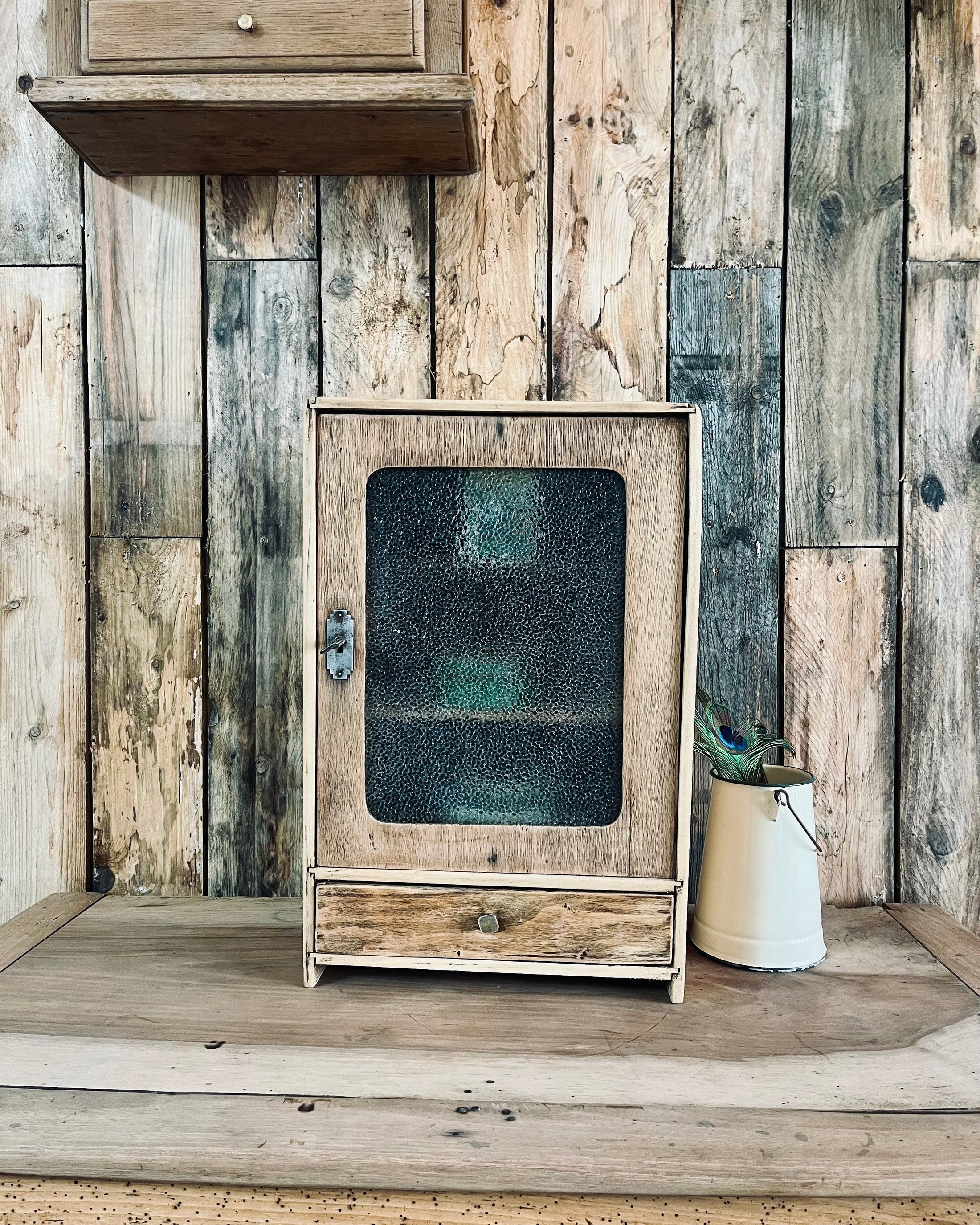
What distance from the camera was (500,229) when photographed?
3.63 ft

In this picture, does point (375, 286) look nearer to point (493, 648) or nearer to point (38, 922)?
point (493, 648)

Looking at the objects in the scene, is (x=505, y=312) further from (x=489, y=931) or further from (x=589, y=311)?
(x=489, y=931)

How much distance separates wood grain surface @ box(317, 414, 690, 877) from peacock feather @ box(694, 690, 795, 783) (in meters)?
0.12

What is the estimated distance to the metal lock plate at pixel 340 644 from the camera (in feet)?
2.84

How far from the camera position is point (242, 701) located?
44.8 inches

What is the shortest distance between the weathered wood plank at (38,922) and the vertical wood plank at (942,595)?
1.02 meters

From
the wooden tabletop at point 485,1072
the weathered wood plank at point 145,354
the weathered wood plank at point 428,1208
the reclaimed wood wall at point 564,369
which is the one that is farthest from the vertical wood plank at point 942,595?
the weathered wood plank at point 145,354

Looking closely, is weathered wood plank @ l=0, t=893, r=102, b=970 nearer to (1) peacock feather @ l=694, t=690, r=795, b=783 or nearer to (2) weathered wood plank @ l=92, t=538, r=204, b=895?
(2) weathered wood plank @ l=92, t=538, r=204, b=895

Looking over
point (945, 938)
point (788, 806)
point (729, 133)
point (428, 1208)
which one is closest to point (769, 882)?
point (788, 806)

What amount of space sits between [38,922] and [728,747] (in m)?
0.82

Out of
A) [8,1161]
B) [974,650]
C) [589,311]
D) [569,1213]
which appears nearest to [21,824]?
[8,1161]

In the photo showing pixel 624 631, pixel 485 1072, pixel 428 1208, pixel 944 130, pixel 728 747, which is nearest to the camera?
pixel 428 1208

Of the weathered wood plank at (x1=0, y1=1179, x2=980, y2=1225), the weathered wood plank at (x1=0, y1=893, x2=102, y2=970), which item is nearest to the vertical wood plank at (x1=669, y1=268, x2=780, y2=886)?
the weathered wood plank at (x1=0, y1=1179, x2=980, y2=1225)

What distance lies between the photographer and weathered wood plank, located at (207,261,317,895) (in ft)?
3.67
